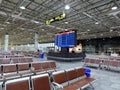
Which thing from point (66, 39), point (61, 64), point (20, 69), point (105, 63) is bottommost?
point (61, 64)

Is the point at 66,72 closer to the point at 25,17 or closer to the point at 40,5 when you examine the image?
the point at 40,5

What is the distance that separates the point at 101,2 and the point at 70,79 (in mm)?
7037

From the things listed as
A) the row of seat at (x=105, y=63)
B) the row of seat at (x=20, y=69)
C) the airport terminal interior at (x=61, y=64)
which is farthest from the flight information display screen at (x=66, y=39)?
the row of seat at (x=20, y=69)

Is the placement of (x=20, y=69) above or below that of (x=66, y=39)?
below

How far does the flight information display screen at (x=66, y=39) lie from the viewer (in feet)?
Answer: 38.1

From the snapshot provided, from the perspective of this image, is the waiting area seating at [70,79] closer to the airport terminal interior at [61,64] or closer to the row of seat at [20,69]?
the airport terminal interior at [61,64]

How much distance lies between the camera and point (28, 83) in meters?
2.63

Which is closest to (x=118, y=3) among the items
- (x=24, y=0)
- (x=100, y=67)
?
(x=100, y=67)

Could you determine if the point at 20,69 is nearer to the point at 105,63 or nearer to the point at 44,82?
the point at 44,82

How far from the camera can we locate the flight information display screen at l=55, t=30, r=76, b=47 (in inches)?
458

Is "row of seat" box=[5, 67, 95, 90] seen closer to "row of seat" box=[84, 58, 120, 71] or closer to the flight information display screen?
"row of seat" box=[84, 58, 120, 71]

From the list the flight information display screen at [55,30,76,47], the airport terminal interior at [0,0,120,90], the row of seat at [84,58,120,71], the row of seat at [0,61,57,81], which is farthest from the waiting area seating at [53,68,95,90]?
the flight information display screen at [55,30,76,47]

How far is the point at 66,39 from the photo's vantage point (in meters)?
12.3

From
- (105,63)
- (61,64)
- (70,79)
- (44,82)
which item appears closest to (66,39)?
(61,64)
